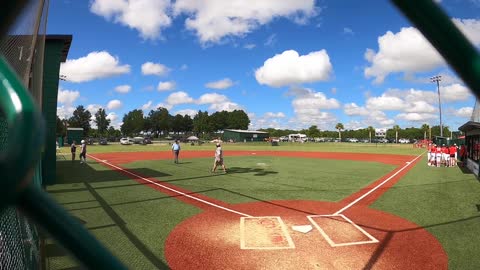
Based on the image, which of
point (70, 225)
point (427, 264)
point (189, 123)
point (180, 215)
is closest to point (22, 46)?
point (70, 225)

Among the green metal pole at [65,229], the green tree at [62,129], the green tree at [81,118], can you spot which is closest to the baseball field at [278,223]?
the green metal pole at [65,229]

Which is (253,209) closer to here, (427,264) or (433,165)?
(427,264)

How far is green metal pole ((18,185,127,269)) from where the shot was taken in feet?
2.26

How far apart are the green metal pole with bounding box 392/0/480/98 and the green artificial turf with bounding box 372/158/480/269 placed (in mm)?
6291

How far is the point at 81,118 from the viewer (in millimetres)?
117188

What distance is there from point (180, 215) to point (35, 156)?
8645 mm

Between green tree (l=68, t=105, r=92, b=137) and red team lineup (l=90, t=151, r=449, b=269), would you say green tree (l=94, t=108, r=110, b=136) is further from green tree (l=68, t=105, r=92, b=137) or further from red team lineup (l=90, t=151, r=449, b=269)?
red team lineup (l=90, t=151, r=449, b=269)

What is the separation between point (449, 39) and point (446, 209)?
10804mm

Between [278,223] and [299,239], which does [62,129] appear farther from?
[299,239]

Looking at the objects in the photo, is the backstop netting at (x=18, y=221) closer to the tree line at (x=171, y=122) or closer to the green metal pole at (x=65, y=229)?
the green metal pole at (x=65, y=229)

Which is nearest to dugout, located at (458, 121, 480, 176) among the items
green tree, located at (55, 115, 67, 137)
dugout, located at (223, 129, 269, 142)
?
green tree, located at (55, 115, 67, 137)

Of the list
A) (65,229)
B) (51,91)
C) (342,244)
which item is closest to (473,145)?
(342,244)

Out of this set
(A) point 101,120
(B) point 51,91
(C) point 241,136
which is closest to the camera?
(B) point 51,91

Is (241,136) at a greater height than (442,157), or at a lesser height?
greater
